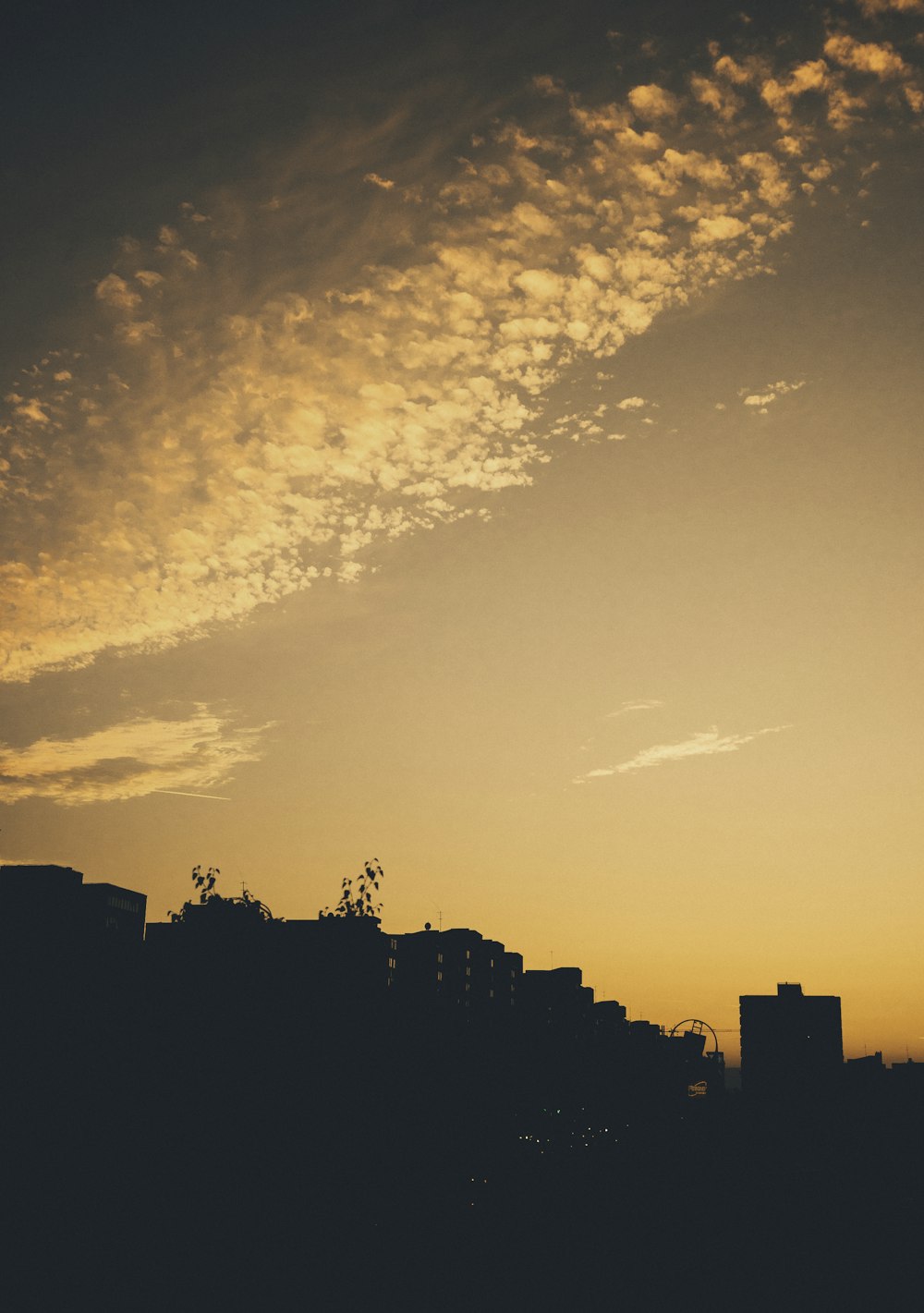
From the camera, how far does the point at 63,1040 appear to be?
25.6m

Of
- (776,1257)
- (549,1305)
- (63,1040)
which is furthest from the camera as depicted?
(776,1257)

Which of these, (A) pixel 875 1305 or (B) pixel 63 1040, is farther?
(A) pixel 875 1305

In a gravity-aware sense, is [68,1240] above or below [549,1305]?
above

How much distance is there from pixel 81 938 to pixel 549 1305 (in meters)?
20.9

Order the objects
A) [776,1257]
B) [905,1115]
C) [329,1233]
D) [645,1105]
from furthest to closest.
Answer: [905,1115]
[645,1105]
[776,1257]
[329,1233]

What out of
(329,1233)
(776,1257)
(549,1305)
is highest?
(329,1233)

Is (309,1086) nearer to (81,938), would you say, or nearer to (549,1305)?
(81,938)

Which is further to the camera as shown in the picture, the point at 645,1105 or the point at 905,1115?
the point at 905,1115

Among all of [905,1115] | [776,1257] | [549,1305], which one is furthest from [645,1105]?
[549,1305]

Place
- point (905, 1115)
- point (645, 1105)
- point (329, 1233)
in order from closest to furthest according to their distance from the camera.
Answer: point (329, 1233) < point (645, 1105) < point (905, 1115)

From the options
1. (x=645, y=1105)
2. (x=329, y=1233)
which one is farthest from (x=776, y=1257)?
(x=645, y=1105)

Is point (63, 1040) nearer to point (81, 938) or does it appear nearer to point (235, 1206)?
point (81, 938)

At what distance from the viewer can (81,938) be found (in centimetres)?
2706

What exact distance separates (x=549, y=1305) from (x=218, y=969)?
16.9 m
